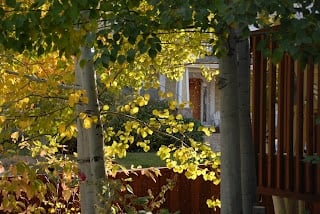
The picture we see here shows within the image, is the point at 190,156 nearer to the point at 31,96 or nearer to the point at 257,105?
the point at 257,105

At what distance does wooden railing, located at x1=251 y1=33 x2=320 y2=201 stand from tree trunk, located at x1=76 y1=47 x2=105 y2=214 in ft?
4.89

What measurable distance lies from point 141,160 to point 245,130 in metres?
11.0

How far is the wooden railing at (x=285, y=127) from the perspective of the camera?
5.06 metres

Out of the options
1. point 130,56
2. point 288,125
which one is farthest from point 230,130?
point 288,125

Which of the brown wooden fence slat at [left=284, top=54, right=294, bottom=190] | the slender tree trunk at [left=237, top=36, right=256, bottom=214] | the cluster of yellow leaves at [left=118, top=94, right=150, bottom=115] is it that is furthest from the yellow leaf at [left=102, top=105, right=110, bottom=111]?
the brown wooden fence slat at [left=284, top=54, right=294, bottom=190]

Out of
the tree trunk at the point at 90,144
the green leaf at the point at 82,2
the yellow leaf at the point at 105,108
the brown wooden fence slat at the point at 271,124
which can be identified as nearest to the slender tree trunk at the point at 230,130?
the tree trunk at the point at 90,144

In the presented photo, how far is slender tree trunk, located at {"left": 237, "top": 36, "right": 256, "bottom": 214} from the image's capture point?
14.7 feet

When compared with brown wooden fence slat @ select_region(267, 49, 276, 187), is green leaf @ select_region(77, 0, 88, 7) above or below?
above

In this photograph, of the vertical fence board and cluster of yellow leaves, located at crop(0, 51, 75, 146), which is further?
the vertical fence board

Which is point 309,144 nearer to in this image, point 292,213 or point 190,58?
point 292,213

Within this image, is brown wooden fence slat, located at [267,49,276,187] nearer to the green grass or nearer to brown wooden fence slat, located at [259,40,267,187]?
brown wooden fence slat, located at [259,40,267,187]

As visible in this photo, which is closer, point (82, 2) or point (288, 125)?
point (82, 2)

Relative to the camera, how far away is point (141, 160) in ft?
50.8

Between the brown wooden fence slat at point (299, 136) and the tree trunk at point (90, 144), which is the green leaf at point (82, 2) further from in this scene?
the brown wooden fence slat at point (299, 136)
